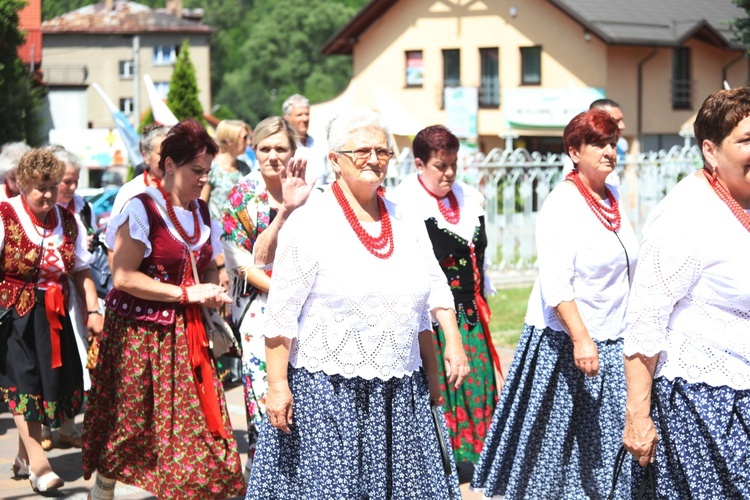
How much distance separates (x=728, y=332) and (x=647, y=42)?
33.0 meters

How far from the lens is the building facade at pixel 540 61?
119 ft

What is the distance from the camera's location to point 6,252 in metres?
6.70

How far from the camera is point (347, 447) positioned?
4.37m

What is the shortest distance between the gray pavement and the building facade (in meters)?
27.0

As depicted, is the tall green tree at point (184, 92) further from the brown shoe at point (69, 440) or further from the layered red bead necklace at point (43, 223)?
the layered red bead necklace at point (43, 223)

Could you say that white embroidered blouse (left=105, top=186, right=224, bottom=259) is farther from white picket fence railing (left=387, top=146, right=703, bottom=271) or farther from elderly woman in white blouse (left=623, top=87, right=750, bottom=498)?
white picket fence railing (left=387, top=146, right=703, bottom=271)

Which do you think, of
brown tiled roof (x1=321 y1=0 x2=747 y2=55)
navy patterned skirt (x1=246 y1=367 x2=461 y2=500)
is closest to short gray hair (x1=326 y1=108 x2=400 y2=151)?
navy patterned skirt (x1=246 y1=367 x2=461 y2=500)

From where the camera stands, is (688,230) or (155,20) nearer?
(688,230)

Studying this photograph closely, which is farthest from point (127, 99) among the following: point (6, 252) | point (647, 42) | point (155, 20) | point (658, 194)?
point (6, 252)

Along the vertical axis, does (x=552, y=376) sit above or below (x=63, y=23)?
below

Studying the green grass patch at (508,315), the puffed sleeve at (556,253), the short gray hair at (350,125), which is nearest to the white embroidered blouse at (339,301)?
the short gray hair at (350,125)

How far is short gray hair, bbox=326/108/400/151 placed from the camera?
4.53 meters

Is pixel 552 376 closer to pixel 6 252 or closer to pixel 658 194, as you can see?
pixel 6 252

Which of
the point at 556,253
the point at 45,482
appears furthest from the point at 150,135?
the point at 556,253
